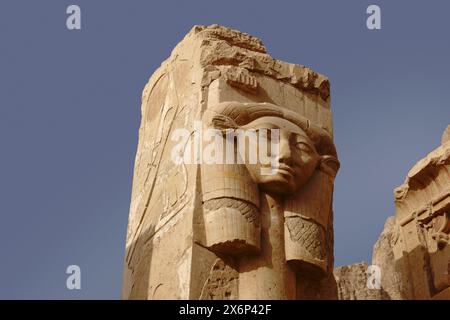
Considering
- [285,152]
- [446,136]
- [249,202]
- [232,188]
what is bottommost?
[249,202]

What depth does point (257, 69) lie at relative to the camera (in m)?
10.6

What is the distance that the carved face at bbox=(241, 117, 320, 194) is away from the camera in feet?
31.9

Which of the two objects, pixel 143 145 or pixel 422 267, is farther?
pixel 422 267

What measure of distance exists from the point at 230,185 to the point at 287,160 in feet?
2.02

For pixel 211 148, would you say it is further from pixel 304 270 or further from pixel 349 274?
pixel 349 274

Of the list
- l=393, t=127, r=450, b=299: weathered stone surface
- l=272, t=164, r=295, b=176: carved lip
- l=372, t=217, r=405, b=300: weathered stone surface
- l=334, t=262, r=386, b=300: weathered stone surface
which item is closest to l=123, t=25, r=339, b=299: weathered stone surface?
l=272, t=164, r=295, b=176: carved lip

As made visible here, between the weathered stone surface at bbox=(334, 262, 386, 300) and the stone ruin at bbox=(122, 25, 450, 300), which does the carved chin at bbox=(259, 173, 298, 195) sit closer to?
the stone ruin at bbox=(122, 25, 450, 300)

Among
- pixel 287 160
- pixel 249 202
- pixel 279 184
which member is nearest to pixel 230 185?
pixel 249 202

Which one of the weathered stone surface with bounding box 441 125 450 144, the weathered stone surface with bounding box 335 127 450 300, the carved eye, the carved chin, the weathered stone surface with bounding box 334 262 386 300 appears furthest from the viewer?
the weathered stone surface with bounding box 334 262 386 300

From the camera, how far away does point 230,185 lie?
9.52 meters

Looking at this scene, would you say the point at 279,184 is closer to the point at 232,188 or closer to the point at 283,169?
the point at 283,169
